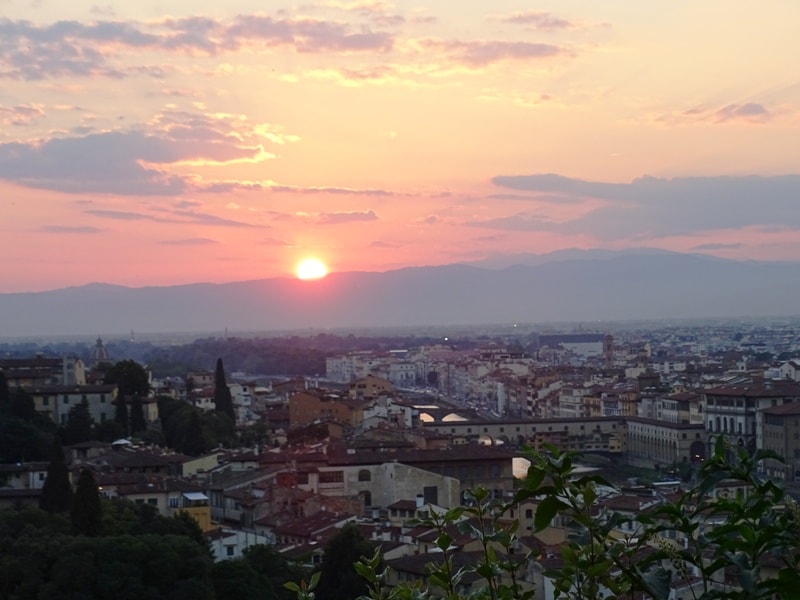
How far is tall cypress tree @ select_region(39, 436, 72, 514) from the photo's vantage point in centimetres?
1736

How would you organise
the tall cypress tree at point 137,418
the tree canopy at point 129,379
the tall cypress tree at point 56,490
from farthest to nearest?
the tree canopy at point 129,379 < the tall cypress tree at point 137,418 < the tall cypress tree at point 56,490

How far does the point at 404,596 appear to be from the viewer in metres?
2.55

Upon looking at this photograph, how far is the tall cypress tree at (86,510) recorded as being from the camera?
15344mm

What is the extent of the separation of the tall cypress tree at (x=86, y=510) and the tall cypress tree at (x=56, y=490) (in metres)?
1.90

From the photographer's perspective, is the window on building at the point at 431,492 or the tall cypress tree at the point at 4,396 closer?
the window on building at the point at 431,492

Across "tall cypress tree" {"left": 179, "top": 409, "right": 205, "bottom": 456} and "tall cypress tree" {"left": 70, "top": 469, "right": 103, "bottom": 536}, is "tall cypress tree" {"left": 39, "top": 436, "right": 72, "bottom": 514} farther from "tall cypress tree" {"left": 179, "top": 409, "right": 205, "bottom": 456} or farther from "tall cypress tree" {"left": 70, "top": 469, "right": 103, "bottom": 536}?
"tall cypress tree" {"left": 179, "top": 409, "right": 205, "bottom": 456}

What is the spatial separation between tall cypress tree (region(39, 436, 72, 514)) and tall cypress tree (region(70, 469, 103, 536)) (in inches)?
74.8

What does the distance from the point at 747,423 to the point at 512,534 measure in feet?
107

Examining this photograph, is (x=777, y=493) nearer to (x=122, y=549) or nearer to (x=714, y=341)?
(x=122, y=549)

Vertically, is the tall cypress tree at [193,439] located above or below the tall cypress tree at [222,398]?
below

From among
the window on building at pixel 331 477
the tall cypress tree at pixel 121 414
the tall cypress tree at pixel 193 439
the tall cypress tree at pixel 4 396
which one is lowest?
the window on building at pixel 331 477

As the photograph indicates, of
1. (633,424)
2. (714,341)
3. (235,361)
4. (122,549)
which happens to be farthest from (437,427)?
(714,341)

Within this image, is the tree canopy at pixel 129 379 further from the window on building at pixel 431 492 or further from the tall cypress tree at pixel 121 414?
the window on building at pixel 431 492

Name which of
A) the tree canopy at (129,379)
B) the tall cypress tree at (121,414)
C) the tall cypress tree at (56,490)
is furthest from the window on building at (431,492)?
the tree canopy at (129,379)
